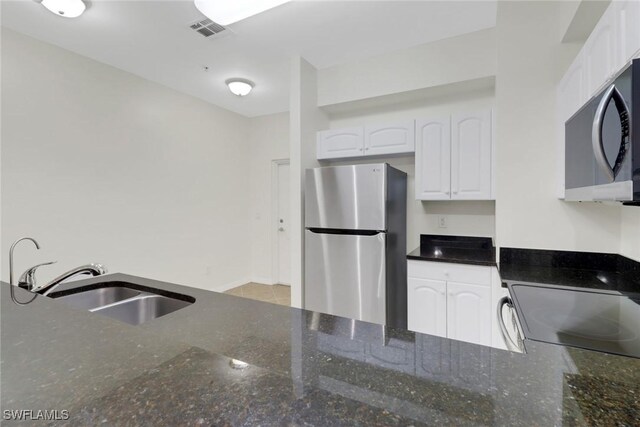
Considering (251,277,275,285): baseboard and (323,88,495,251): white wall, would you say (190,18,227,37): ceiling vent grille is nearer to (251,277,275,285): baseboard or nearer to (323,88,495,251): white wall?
(323,88,495,251): white wall

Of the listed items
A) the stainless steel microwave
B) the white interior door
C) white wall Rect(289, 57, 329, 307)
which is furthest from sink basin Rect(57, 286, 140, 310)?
Answer: the white interior door

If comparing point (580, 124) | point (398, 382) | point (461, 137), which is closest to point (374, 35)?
point (461, 137)

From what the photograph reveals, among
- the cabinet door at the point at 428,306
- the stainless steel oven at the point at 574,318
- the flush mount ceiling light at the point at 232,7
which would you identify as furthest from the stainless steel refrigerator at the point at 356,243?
the flush mount ceiling light at the point at 232,7

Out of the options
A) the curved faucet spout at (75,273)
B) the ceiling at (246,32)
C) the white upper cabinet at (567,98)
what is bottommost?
the curved faucet spout at (75,273)

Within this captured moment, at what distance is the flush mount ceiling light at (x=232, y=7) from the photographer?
190 cm

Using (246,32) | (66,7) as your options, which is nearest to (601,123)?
(246,32)

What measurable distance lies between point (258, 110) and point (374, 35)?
2.40 meters

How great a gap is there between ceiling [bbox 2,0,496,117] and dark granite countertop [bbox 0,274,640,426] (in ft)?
7.44

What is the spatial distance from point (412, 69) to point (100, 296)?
2846 millimetres

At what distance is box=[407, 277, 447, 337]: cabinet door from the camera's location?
7.57 ft

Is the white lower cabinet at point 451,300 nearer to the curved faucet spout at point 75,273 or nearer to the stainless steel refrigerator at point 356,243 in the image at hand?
the stainless steel refrigerator at point 356,243

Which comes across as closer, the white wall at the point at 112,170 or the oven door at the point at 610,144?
the oven door at the point at 610,144

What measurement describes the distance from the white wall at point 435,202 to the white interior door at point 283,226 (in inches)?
67.6

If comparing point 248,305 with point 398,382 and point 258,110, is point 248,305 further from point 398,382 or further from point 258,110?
point 258,110
